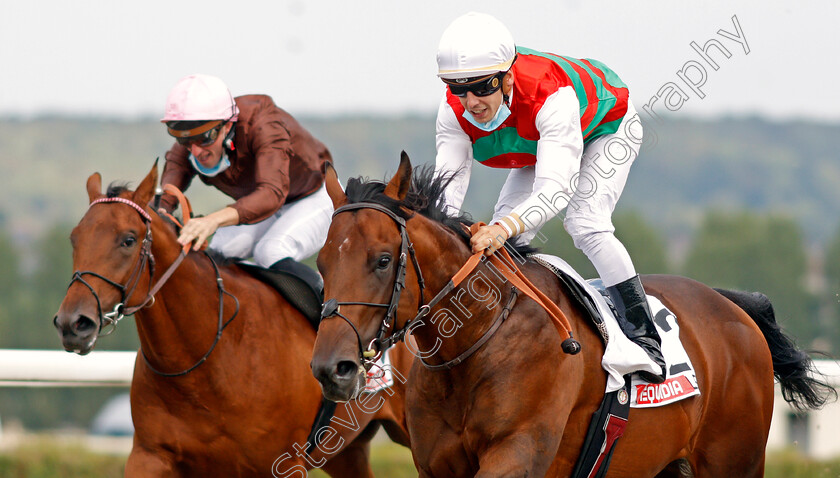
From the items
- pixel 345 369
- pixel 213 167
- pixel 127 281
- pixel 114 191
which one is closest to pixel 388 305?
pixel 345 369

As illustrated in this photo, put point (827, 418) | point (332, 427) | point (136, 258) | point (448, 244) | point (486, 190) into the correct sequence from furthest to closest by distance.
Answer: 1. point (486, 190)
2. point (827, 418)
3. point (332, 427)
4. point (136, 258)
5. point (448, 244)

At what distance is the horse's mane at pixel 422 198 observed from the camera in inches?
144

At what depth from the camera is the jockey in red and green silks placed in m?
4.00

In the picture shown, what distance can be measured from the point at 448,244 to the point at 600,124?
122cm

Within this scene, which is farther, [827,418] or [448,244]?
[827,418]

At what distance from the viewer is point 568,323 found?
13.2ft

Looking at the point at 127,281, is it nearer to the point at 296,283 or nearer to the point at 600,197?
the point at 296,283

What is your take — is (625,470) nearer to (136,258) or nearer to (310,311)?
(310,311)

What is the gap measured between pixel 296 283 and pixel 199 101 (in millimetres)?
1124

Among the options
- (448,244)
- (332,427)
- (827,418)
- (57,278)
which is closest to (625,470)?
(448,244)

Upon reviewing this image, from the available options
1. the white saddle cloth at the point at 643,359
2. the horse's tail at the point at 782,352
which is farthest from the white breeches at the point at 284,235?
the horse's tail at the point at 782,352

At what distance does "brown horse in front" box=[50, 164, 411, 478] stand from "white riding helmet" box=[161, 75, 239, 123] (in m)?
Answer: 0.61

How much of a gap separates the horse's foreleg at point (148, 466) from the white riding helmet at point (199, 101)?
1735mm

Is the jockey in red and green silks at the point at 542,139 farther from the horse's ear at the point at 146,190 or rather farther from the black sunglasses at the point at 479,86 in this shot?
the horse's ear at the point at 146,190
